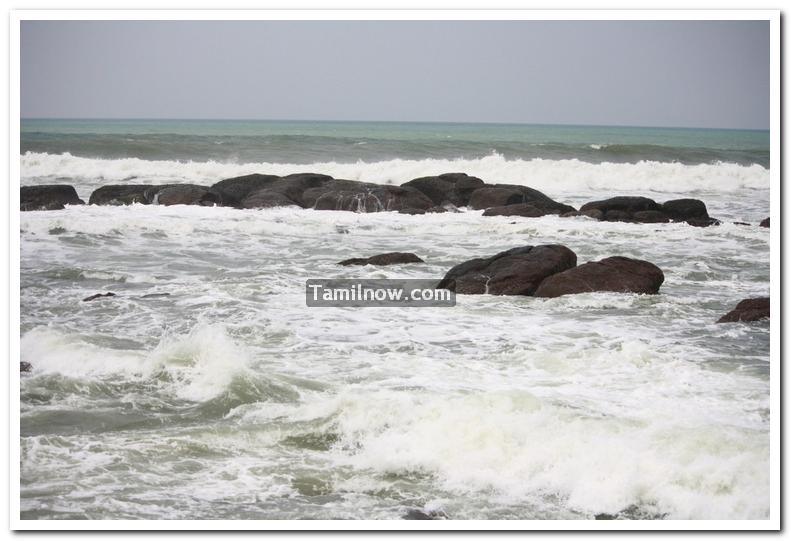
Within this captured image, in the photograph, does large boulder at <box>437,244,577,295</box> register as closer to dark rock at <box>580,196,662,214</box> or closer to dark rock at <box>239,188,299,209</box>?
dark rock at <box>580,196,662,214</box>

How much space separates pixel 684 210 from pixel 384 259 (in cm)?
693

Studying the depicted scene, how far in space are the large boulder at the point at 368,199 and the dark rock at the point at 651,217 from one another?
12.7 ft

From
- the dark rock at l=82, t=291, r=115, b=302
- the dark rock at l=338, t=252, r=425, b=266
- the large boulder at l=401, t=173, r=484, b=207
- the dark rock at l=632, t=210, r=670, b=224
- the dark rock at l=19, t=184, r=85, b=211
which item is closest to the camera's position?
the dark rock at l=82, t=291, r=115, b=302

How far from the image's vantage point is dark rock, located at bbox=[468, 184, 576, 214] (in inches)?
637

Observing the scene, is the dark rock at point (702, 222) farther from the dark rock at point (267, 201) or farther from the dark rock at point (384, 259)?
the dark rock at point (267, 201)

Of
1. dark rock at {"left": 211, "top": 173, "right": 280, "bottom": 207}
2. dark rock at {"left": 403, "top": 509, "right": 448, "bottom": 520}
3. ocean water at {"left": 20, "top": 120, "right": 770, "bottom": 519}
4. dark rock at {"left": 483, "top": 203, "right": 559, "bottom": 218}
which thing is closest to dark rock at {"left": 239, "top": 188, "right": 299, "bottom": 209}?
dark rock at {"left": 211, "top": 173, "right": 280, "bottom": 207}

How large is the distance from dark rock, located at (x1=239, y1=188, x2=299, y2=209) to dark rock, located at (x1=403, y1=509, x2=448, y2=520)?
472 inches

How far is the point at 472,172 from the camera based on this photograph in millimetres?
→ 25734

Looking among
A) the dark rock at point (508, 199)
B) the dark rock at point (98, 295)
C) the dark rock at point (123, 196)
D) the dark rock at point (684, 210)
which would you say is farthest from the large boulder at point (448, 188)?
the dark rock at point (98, 295)

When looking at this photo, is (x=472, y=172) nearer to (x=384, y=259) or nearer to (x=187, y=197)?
(x=187, y=197)

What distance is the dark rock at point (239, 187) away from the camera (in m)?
16.6

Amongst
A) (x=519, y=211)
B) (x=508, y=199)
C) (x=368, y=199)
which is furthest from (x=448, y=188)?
(x=519, y=211)
